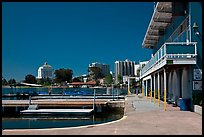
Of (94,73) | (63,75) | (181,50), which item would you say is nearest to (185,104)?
(181,50)

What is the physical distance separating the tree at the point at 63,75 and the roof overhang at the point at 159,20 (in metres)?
137

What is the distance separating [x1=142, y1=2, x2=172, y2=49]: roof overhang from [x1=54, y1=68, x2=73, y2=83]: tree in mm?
136934

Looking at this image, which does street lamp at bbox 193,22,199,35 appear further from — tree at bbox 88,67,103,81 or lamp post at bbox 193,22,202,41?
tree at bbox 88,67,103,81

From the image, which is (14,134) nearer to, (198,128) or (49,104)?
(198,128)

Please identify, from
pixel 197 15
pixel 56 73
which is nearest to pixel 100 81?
pixel 56 73

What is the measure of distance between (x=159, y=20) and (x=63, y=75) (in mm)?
149679

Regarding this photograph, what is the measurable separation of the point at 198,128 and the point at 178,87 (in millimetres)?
12843

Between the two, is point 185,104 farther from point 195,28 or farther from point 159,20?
point 159,20

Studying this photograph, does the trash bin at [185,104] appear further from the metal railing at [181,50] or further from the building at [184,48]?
the metal railing at [181,50]

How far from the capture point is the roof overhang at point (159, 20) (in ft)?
76.4

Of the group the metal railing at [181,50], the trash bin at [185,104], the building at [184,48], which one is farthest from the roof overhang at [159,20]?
the trash bin at [185,104]

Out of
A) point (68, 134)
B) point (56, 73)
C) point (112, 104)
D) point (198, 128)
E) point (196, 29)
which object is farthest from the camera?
point (56, 73)

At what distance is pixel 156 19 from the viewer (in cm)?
2684

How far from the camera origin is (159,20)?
1065 inches
